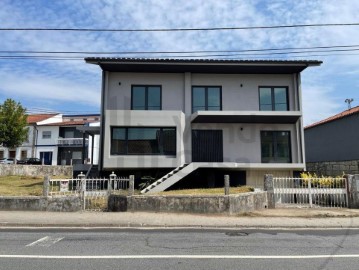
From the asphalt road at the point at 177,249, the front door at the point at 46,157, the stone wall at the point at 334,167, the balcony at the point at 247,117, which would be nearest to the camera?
the asphalt road at the point at 177,249

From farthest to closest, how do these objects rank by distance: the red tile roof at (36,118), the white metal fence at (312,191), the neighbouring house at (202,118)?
1. the red tile roof at (36,118)
2. the neighbouring house at (202,118)
3. the white metal fence at (312,191)

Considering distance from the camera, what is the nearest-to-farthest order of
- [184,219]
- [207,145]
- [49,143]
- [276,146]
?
[184,219] → [207,145] → [276,146] → [49,143]

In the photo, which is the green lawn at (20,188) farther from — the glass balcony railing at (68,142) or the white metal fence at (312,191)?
the glass balcony railing at (68,142)

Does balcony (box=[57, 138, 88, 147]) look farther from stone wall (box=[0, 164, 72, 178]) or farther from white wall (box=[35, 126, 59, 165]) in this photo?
stone wall (box=[0, 164, 72, 178])

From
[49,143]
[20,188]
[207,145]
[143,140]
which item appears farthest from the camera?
[49,143]

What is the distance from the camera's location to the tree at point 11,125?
37528 mm

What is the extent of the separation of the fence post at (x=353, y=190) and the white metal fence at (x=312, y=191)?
15 centimetres

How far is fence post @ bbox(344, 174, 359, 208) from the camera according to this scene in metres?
15.1

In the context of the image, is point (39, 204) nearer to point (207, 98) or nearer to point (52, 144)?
point (207, 98)

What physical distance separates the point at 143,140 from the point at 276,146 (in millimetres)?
9077

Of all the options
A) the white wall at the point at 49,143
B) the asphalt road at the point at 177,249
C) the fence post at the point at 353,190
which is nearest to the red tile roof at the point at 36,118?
the white wall at the point at 49,143

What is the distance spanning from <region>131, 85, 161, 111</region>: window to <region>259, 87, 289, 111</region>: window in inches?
281

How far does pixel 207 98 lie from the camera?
886 inches

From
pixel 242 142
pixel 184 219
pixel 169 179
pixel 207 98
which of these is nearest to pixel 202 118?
pixel 207 98
